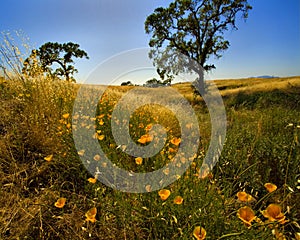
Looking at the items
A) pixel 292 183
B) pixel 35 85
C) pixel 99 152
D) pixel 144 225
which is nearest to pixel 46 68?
pixel 35 85

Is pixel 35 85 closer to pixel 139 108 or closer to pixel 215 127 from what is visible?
pixel 139 108

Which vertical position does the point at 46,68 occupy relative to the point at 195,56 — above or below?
below

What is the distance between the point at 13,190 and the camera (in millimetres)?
1876

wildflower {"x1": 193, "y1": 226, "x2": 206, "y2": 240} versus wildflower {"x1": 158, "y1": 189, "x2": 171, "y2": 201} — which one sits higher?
wildflower {"x1": 158, "y1": 189, "x2": 171, "y2": 201}

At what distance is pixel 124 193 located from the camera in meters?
1.67

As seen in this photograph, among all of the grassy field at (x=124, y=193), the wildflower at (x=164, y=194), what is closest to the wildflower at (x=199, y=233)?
the grassy field at (x=124, y=193)

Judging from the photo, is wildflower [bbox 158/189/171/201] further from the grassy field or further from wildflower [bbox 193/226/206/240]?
wildflower [bbox 193/226/206/240]

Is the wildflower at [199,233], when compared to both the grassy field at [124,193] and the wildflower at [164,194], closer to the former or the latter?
the grassy field at [124,193]

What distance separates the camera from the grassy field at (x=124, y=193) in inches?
50.1

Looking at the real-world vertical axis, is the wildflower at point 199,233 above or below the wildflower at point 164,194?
below

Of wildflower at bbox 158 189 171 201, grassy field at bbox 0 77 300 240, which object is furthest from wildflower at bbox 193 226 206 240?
wildflower at bbox 158 189 171 201

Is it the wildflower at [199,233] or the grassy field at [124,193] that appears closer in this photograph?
the wildflower at [199,233]

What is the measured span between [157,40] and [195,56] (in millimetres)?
3590

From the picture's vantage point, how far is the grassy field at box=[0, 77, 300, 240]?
127 cm
